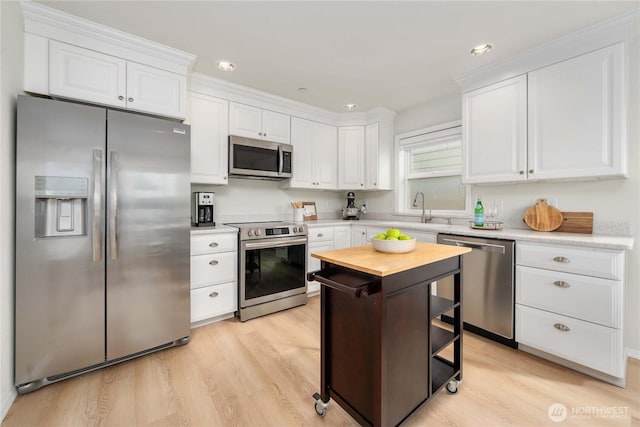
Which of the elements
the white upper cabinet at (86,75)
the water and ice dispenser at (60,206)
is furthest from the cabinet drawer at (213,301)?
the white upper cabinet at (86,75)

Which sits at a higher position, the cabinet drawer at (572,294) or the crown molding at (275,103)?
the crown molding at (275,103)

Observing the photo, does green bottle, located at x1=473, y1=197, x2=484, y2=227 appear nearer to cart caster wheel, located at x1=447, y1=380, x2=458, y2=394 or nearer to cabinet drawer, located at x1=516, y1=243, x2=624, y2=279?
cabinet drawer, located at x1=516, y1=243, x2=624, y2=279

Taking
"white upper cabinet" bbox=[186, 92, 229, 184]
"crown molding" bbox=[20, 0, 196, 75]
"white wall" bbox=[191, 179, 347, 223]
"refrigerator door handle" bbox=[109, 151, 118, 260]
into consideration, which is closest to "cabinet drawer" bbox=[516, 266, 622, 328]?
"white wall" bbox=[191, 179, 347, 223]

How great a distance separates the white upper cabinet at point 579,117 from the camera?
187 cm

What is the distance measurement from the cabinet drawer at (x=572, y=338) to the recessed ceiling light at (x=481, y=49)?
2.14m

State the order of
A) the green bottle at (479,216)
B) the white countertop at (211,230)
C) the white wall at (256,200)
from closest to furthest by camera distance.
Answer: the white countertop at (211,230)
the green bottle at (479,216)
the white wall at (256,200)

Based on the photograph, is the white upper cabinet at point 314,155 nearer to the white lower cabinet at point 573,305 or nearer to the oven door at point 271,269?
the oven door at point 271,269

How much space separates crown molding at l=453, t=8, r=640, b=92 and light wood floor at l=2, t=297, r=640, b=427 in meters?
2.38

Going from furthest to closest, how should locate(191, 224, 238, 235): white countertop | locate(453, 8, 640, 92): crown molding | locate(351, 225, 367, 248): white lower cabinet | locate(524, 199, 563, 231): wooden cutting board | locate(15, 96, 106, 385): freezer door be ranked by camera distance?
locate(351, 225, 367, 248): white lower cabinet < locate(191, 224, 238, 235): white countertop < locate(524, 199, 563, 231): wooden cutting board < locate(453, 8, 640, 92): crown molding < locate(15, 96, 106, 385): freezer door

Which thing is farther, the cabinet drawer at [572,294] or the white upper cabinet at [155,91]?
the white upper cabinet at [155,91]

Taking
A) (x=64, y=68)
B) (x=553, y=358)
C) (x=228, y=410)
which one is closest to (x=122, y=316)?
(x=228, y=410)

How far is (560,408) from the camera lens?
1.51 m

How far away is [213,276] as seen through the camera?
2.53m

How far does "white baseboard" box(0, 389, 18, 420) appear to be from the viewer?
1.45m
